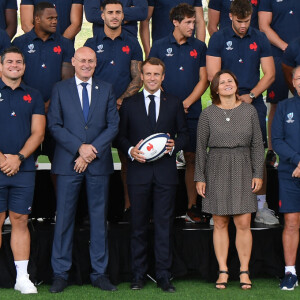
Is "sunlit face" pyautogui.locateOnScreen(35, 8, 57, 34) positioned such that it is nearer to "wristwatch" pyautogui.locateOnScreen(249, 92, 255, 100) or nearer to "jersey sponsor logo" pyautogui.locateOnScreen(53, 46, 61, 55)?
"jersey sponsor logo" pyautogui.locateOnScreen(53, 46, 61, 55)

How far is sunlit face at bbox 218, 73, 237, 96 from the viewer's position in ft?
22.2

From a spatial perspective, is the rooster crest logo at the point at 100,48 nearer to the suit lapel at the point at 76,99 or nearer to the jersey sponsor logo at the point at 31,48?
the jersey sponsor logo at the point at 31,48

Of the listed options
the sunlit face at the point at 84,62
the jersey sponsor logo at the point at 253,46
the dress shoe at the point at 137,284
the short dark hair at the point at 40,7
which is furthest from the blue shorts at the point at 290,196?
the short dark hair at the point at 40,7

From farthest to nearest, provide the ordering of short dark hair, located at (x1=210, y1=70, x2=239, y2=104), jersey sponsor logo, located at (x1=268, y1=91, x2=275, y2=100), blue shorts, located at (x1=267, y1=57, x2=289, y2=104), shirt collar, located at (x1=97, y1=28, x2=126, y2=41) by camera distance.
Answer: jersey sponsor logo, located at (x1=268, y1=91, x2=275, y2=100) → blue shorts, located at (x1=267, y1=57, x2=289, y2=104) → shirt collar, located at (x1=97, y1=28, x2=126, y2=41) → short dark hair, located at (x1=210, y1=70, x2=239, y2=104)

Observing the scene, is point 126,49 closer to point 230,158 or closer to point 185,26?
point 185,26

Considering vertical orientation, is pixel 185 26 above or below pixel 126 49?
above

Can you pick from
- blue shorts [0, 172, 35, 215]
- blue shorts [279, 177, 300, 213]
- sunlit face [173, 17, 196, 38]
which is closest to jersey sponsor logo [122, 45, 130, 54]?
sunlit face [173, 17, 196, 38]

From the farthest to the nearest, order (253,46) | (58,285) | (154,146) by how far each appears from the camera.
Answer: (253,46) → (58,285) → (154,146)

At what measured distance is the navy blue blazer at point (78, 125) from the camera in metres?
6.71

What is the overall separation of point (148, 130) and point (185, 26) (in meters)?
1.38

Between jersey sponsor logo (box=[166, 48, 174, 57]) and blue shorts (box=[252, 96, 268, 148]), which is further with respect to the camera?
jersey sponsor logo (box=[166, 48, 174, 57])

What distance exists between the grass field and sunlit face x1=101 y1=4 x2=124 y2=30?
8.51 ft

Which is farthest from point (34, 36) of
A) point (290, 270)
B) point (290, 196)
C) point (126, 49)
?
point (290, 270)

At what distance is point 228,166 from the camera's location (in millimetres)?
6770
